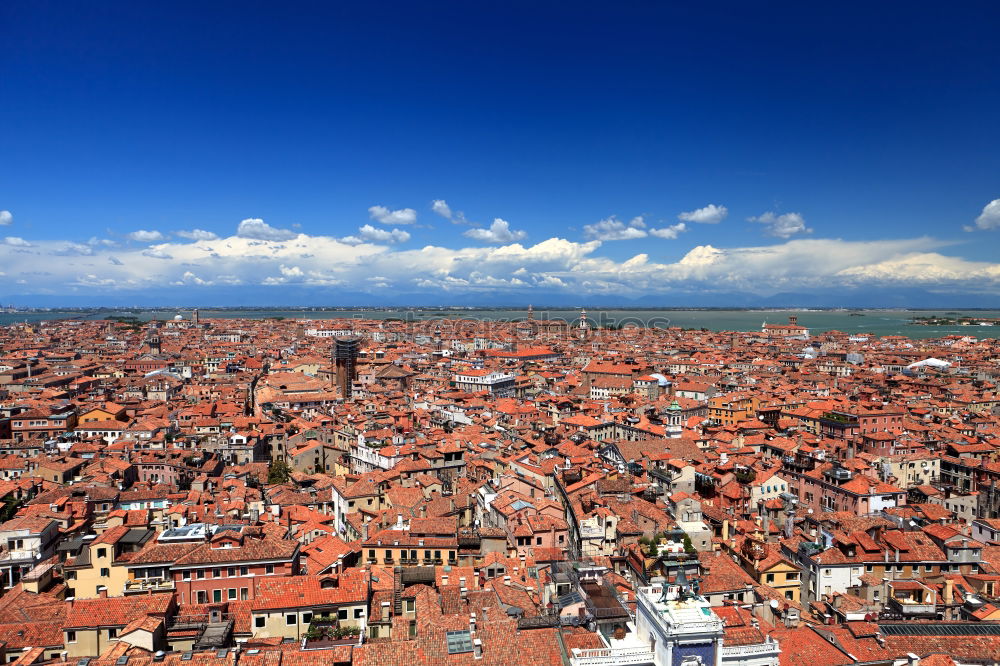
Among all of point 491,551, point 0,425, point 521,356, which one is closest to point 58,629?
point 491,551

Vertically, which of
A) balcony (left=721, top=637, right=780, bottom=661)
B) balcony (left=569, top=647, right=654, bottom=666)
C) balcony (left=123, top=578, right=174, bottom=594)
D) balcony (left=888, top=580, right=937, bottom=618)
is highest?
balcony (left=569, top=647, right=654, bottom=666)

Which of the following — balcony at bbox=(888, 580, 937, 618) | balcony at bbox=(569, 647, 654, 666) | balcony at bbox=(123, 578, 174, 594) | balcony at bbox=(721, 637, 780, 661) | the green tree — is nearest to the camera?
balcony at bbox=(569, 647, 654, 666)

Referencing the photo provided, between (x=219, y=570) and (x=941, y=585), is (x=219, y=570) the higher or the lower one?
the higher one

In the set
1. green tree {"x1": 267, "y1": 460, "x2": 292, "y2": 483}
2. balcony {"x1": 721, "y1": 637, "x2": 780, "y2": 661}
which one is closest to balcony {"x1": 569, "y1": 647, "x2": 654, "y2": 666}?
balcony {"x1": 721, "y1": 637, "x2": 780, "y2": 661}

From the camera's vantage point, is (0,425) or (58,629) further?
(0,425)

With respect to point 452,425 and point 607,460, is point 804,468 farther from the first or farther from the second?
point 452,425

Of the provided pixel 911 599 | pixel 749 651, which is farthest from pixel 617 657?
pixel 911 599

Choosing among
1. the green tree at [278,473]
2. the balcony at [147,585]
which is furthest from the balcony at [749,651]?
the green tree at [278,473]

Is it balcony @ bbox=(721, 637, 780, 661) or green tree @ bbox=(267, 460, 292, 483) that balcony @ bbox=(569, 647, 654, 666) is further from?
green tree @ bbox=(267, 460, 292, 483)

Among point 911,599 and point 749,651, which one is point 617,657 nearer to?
point 749,651
